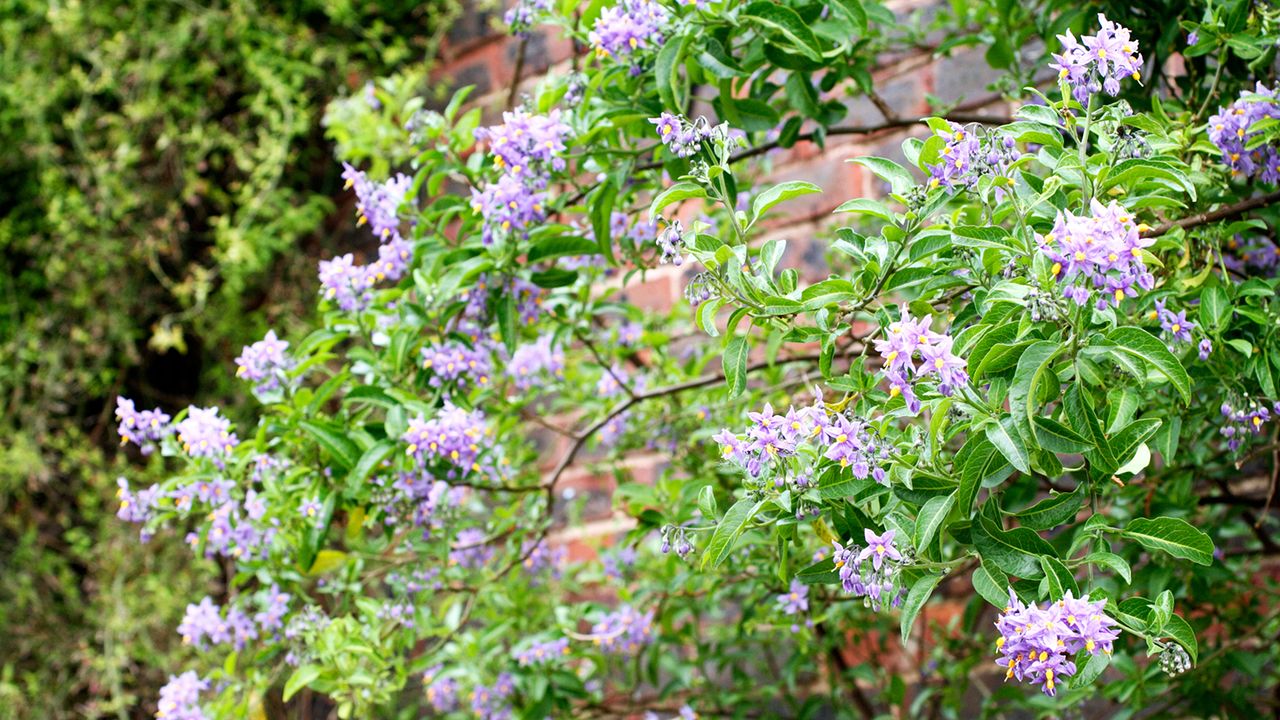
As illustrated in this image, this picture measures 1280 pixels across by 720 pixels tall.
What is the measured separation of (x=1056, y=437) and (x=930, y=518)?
9cm

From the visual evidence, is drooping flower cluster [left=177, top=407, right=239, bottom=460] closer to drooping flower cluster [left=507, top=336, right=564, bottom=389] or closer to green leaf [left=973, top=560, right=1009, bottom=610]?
drooping flower cluster [left=507, top=336, right=564, bottom=389]

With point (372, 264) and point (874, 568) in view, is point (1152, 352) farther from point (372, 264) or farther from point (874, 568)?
point (372, 264)

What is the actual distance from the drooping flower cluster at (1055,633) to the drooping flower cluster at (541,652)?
30.0 inches

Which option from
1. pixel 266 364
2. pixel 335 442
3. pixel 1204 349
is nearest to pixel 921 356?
pixel 1204 349

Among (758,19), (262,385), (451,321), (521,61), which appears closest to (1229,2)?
(758,19)

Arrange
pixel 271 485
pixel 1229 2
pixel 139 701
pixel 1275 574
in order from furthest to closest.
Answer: pixel 139 701, pixel 1275 574, pixel 271 485, pixel 1229 2

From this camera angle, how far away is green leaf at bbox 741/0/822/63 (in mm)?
1021

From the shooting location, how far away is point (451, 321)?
126 centimetres

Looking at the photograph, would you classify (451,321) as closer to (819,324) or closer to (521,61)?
(819,324)

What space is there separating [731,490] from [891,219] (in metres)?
0.61

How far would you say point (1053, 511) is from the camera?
2.61 feet

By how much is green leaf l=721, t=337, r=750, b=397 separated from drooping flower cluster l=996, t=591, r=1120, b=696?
224mm

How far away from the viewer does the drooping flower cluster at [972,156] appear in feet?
2.68

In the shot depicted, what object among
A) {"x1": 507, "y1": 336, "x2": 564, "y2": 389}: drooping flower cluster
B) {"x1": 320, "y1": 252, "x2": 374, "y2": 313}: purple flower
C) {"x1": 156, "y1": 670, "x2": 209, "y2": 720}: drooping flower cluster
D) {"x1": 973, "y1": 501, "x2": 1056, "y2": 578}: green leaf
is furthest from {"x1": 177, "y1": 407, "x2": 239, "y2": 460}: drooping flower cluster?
{"x1": 973, "y1": 501, "x2": 1056, "y2": 578}: green leaf
